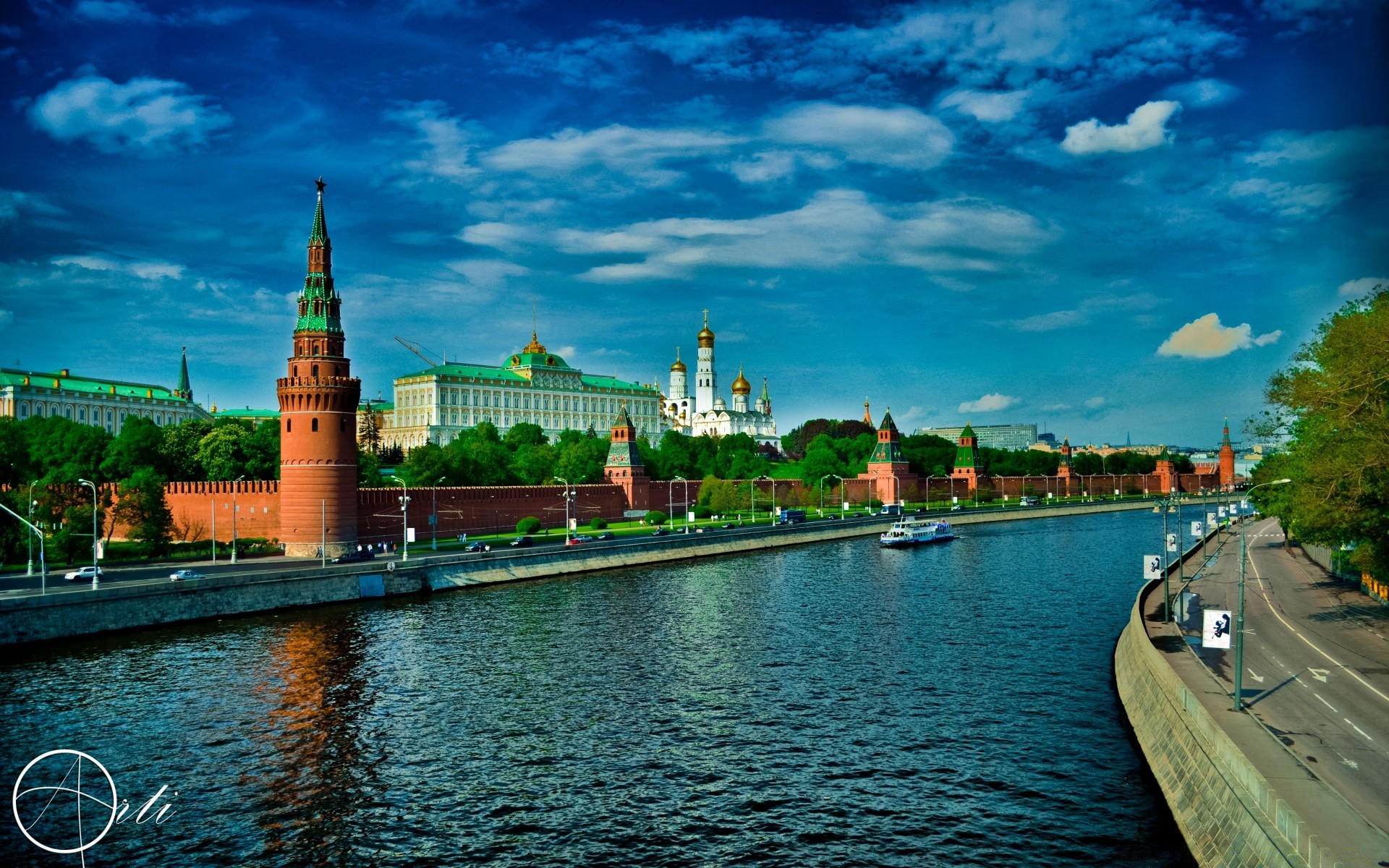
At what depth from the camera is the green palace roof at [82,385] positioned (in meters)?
147

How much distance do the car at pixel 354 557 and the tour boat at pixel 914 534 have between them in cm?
4438

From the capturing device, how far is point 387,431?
188 meters

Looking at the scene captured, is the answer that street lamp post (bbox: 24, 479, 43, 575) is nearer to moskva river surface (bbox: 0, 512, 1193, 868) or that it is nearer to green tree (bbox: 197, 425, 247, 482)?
moskva river surface (bbox: 0, 512, 1193, 868)

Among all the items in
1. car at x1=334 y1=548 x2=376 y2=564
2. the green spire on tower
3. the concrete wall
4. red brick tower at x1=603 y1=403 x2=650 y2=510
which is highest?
the green spire on tower

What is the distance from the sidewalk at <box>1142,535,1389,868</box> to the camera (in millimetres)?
15523

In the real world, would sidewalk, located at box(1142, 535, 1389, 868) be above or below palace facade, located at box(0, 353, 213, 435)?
below

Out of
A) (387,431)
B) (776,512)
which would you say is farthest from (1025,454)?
(387,431)

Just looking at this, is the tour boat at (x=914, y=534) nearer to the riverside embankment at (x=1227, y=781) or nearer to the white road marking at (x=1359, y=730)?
the riverside embankment at (x=1227, y=781)

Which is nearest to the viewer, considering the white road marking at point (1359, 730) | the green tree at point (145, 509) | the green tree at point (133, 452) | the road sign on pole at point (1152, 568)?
the white road marking at point (1359, 730)

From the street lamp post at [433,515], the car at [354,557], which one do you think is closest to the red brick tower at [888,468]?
the street lamp post at [433,515]

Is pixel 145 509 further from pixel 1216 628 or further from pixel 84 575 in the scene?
pixel 1216 628
